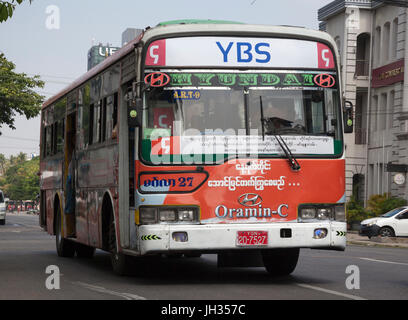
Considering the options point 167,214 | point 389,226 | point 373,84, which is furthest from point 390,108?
point 167,214

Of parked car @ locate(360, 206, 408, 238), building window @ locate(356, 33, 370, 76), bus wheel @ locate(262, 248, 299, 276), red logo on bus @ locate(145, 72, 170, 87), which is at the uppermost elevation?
building window @ locate(356, 33, 370, 76)

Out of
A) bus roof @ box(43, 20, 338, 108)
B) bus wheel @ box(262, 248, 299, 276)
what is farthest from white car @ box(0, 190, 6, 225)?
bus roof @ box(43, 20, 338, 108)

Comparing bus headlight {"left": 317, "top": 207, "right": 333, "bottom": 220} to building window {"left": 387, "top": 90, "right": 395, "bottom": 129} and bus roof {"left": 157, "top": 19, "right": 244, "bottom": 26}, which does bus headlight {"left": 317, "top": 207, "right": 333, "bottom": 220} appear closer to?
bus roof {"left": 157, "top": 19, "right": 244, "bottom": 26}

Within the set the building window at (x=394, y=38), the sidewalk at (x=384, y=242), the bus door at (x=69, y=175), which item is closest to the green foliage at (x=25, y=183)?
the building window at (x=394, y=38)

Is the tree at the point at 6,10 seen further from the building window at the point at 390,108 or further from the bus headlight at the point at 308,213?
the building window at the point at 390,108

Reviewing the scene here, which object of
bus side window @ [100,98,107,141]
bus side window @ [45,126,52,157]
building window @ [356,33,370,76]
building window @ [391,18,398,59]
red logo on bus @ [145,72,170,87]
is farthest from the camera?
building window @ [356,33,370,76]

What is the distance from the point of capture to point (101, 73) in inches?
611

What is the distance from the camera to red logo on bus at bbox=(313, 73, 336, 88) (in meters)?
13.1

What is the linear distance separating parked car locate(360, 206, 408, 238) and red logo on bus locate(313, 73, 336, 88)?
81.1 ft

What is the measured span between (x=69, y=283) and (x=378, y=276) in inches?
186

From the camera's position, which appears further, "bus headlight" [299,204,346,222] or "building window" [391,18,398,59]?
"building window" [391,18,398,59]

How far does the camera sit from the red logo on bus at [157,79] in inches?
498

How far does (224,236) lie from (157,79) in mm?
2201

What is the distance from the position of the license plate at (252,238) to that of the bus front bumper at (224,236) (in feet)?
0.09
